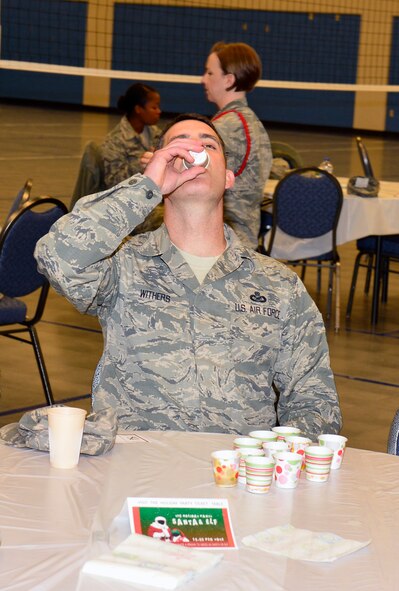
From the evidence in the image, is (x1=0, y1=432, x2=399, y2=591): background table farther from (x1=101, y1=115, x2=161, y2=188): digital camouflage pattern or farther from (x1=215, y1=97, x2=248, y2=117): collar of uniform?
(x1=101, y1=115, x2=161, y2=188): digital camouflage pattern

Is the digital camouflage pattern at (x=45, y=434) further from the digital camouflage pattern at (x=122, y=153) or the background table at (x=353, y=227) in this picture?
the digital camouflage pattern at (x=122, y=153)

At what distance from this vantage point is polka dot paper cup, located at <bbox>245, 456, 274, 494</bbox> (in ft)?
6.61

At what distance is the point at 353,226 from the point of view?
23.4ft

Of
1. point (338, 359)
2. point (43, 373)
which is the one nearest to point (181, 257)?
point (43, 373)

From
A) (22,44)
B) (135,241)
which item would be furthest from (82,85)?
(135,241)

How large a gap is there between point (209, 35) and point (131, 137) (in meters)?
16.9

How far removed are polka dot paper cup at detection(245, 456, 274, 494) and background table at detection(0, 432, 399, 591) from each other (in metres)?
0.02

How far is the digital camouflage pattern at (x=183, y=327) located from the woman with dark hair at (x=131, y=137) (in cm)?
506

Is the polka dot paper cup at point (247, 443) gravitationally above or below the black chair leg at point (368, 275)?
above

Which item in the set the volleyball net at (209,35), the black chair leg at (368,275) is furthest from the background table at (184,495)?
the volleyball net at (209,35)

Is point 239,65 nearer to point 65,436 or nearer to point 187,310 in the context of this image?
point 187,310

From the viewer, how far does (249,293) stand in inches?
109

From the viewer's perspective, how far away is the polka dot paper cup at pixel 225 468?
2.05m

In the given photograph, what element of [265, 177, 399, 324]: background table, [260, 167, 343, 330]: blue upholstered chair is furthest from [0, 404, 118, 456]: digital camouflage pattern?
[265, 177, 399, 324]: background table
